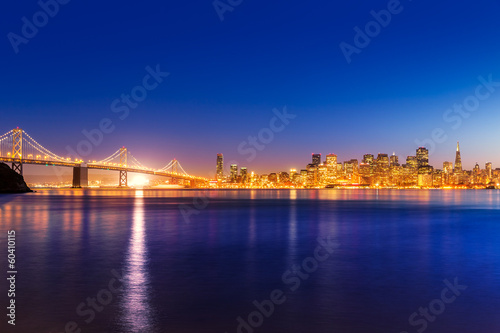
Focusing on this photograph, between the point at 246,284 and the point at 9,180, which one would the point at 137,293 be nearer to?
the point at 246,284

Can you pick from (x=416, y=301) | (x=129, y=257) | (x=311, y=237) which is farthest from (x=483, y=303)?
(x=311, y=237)

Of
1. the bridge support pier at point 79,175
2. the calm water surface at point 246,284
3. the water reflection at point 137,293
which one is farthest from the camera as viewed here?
the bridge support pier at point 79,175

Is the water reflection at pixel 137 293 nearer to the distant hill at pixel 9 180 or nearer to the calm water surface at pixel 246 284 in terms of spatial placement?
the calm water surface at pixel 246 284

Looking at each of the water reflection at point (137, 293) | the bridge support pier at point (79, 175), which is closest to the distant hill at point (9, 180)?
the bridge support pier at point (79, 175)

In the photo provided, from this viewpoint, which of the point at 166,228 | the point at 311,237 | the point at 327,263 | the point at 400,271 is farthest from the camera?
the point at 166,228

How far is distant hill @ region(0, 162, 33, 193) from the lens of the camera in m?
93.6

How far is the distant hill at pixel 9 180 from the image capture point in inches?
3684

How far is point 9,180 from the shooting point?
9538 cm

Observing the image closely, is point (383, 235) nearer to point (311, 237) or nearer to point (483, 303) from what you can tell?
point (311, 237)

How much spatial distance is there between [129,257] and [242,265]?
4.67 metres

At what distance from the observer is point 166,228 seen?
29078mm

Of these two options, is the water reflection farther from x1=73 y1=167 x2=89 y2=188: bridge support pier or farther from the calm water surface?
x1=73 y1=167 x2=89 y2=188: bridge support pier

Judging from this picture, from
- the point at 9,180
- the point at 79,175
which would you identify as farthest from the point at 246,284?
the point at 79,175

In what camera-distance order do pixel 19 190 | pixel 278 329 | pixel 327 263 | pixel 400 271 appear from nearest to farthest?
pixel 278 329
pixel 400 271
pixel 327 263
pixel 19 190
